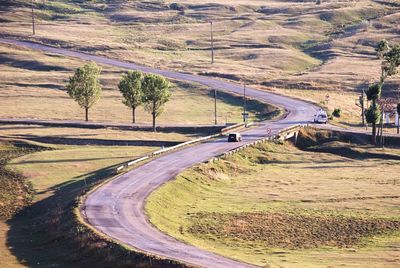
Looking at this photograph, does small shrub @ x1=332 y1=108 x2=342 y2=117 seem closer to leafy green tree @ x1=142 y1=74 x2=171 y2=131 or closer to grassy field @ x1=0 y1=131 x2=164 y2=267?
leafy green tree @ x1=142 y1=74 x2=171 y2=131

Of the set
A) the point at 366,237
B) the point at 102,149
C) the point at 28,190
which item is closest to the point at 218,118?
the point at 102,149

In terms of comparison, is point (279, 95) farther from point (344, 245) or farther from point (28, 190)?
point (344, 245)

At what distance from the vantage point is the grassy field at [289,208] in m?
53.1

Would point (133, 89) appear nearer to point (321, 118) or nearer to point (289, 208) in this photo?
point (321, 118)

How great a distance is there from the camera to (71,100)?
128m

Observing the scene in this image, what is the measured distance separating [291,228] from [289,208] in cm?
581

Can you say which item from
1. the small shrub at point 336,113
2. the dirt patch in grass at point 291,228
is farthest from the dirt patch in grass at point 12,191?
the small shrub at point 336,113

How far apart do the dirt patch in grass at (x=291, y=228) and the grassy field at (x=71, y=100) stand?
51208 mm

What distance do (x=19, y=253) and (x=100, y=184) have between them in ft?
47.5

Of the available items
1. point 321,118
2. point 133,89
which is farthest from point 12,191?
point 321,118

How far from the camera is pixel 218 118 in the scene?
4562 inches

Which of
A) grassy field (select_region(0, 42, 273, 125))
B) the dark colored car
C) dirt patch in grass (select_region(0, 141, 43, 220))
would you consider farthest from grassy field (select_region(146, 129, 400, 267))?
grassy field (select_region(0, 42, 273, 125))

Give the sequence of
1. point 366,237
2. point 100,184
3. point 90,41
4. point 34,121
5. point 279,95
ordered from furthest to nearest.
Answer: point 90,41 → point 279,95 → point 34,121 → point 100,184 → point 366,237

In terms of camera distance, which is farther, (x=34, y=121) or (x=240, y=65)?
(x=240, y=65)
